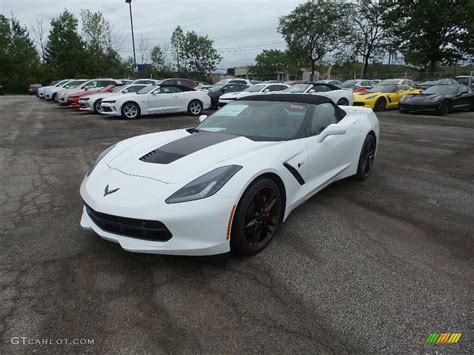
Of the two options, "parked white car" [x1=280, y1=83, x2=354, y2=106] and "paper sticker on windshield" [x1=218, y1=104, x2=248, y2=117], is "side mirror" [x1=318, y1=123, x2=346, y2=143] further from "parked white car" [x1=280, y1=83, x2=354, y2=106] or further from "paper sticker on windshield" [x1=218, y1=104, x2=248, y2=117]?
"parked white car" [x1=280, y1=83, x2=354, y2=106]

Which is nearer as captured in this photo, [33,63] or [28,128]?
[28,128]

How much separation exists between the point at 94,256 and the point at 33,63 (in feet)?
198

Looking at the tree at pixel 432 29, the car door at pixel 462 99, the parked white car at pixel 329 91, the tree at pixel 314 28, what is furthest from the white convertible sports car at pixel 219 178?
the tree at pixel 314 28

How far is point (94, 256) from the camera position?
117 inches

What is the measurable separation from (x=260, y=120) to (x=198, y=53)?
60450 millimetres

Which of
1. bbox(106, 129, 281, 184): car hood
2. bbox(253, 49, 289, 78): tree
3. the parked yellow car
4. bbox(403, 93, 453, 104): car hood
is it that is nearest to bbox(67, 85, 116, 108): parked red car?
the parked yellow car

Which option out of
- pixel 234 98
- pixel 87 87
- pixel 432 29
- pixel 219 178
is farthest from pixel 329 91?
pixel 432 29

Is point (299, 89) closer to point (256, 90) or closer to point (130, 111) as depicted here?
point (256, 90)

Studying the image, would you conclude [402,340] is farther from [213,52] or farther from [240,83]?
[213,52]

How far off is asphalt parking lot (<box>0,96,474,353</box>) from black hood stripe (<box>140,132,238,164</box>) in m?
0.86

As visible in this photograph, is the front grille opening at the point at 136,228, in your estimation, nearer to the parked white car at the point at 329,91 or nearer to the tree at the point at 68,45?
the parked white car at the point at 329,91

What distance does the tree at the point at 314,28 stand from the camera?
39.1 metres

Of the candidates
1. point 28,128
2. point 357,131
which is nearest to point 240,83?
point 28,128

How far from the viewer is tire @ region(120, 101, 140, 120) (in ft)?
43.0
